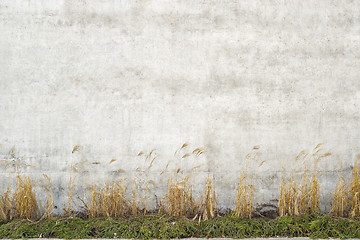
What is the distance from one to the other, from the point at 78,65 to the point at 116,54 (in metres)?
0.42

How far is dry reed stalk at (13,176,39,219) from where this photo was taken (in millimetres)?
3719

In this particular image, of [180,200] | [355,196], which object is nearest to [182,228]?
[180,200]

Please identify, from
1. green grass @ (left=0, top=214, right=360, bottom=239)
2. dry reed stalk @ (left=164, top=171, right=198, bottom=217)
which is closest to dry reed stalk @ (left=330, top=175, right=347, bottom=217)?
green grass @ (left=0, top=214, right=360, bottom=239)

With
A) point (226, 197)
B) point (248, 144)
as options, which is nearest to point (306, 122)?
point (248, 144)

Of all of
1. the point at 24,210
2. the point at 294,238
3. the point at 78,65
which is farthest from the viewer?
the point at 78,65

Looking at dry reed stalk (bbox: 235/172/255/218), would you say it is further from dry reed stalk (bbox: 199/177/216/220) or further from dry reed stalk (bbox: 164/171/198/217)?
dry reed stalk (bbox: 164/171/198/217)

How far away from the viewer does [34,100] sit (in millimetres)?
3977

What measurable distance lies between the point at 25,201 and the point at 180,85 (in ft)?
6.46

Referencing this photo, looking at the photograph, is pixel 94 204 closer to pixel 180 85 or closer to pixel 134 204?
pixel 134 204

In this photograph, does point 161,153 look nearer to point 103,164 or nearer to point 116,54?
point 103,164

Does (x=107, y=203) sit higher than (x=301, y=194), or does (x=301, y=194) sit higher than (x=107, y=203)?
(x=301, y=194)

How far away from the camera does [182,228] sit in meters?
3.41

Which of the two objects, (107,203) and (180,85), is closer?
(107,203)

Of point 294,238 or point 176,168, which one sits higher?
point 176,168
